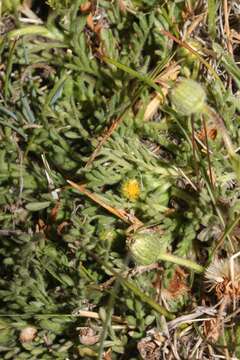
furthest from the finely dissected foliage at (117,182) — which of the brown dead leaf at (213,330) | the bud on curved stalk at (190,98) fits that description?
the bud on curved stalk at (190,98)

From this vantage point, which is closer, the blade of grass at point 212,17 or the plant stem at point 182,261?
the plant stem at point 182,261

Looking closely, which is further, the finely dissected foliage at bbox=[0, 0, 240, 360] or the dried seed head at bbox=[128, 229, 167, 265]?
the finely dissected foliage at bbox=[0, 0, 240, 360]

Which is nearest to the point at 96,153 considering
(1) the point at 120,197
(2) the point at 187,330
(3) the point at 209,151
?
(1) the point at 120,197

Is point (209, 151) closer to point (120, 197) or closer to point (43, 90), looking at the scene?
point (120, 197)

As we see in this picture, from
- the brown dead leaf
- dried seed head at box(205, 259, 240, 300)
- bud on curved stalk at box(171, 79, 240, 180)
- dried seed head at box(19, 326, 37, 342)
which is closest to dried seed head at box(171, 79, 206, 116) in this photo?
bud on curved stalk at box(171, 79, 240, 180)

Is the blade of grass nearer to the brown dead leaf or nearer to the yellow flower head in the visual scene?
the yellow flower head

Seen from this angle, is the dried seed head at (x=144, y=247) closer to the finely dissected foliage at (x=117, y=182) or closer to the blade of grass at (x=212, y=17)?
the finely dissected foliage at (x=117, y=182)
